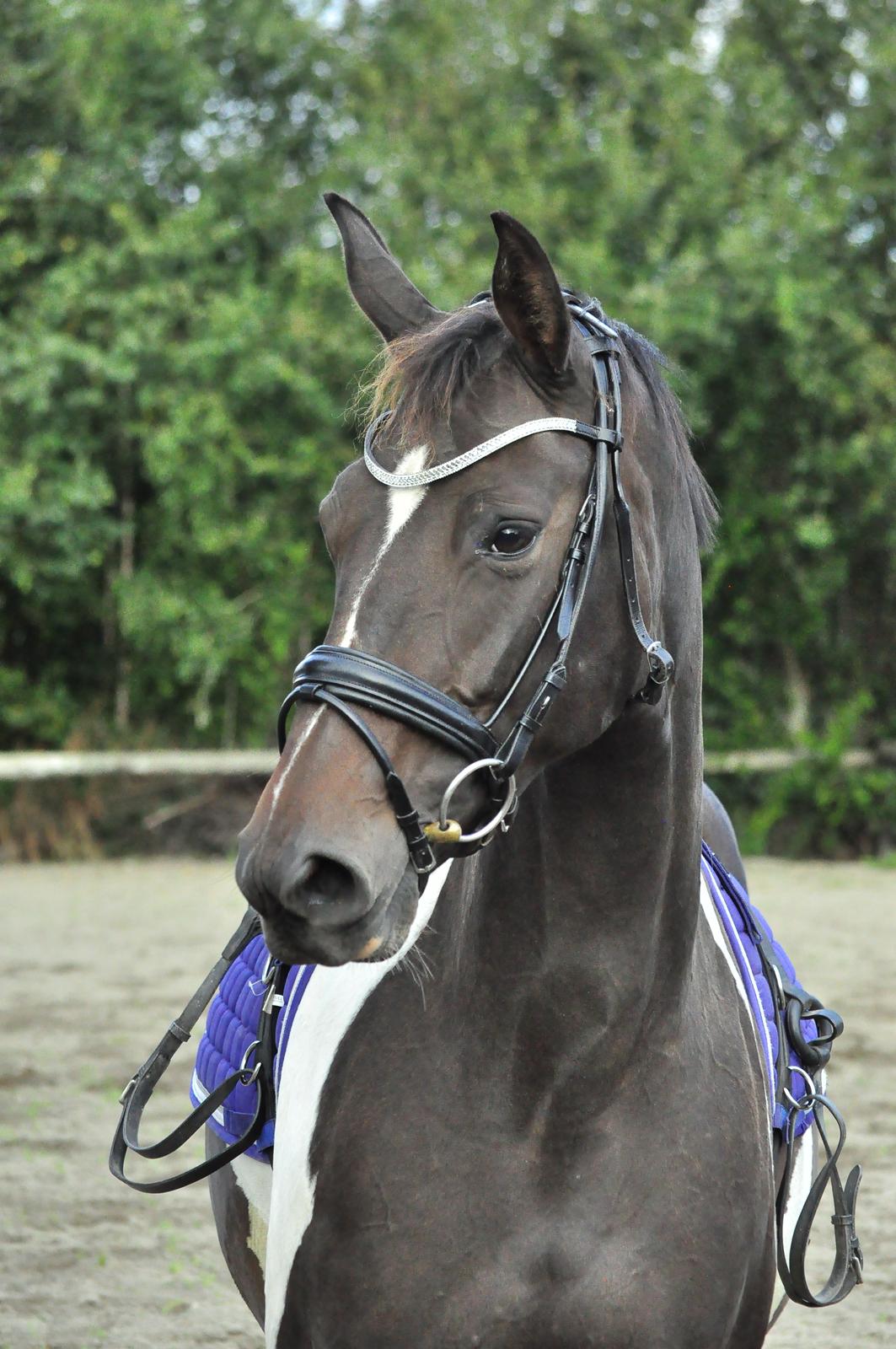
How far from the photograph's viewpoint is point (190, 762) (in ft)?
42.7

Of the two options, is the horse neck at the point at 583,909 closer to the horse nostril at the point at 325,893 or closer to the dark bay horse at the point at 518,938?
the dark bay horse at the point at 518,938

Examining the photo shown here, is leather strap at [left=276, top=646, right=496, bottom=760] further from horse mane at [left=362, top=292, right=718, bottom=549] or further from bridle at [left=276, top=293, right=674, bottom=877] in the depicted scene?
horse mane at [left=362, top=292, right=718, bottom=549]

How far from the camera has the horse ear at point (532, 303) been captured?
1729 mm

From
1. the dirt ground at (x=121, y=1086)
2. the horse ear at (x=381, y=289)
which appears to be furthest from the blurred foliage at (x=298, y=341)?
the horse ear at (x=381, y=289)

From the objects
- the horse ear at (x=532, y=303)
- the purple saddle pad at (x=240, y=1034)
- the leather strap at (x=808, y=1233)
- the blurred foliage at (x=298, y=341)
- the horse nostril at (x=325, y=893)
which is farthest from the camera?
the blurred foliage at (x=298, y=341)

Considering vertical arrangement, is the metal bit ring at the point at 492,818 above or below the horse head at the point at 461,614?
below

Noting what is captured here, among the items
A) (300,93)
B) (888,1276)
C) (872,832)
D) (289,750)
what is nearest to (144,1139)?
(888,1276)

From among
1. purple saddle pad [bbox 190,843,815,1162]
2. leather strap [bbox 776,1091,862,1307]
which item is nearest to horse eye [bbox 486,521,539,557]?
purple saddle pad [bbox 190,843,815,1162]

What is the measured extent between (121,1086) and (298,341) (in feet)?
27.6

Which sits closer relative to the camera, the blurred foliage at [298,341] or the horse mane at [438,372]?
the horse mane at [438,372]

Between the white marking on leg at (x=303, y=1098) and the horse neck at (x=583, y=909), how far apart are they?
0.14 m

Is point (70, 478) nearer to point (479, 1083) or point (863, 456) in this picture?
point (863, 456)

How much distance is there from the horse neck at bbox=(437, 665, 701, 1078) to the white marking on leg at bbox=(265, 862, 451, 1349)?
0.14 m

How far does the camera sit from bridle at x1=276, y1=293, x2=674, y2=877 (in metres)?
1.61
